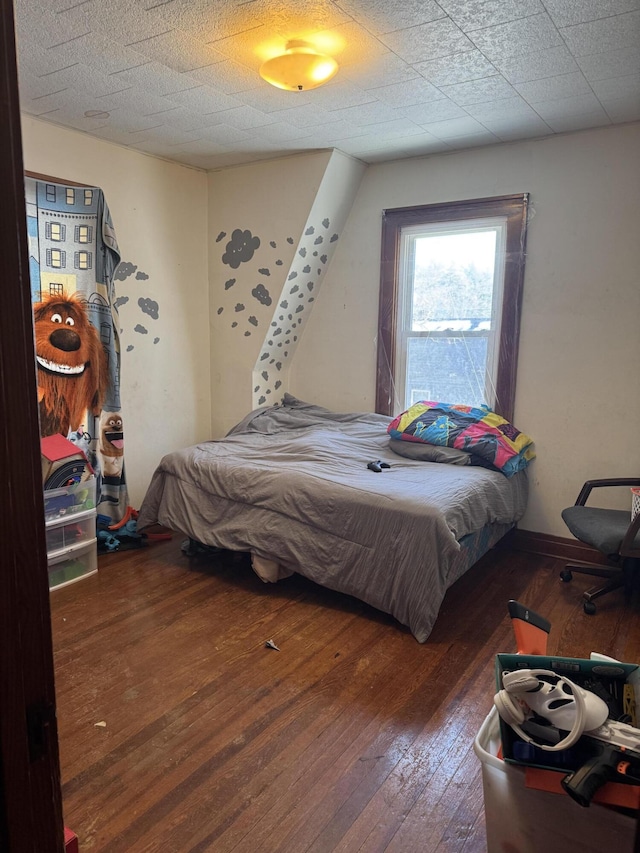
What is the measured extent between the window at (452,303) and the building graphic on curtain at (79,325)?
1.83 m

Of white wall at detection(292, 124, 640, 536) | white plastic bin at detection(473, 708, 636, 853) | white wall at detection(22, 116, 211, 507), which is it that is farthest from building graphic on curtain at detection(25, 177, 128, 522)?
white plastic bin at detection(473, 708, 636, 853)

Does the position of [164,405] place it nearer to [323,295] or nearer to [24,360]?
[323,295]

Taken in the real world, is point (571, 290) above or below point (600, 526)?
above

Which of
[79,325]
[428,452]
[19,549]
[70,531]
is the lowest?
[70,531]

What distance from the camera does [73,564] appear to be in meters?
3.18

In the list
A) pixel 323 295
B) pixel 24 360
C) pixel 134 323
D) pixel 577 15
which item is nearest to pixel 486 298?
pixel 323 295

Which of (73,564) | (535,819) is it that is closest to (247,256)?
(73,564)

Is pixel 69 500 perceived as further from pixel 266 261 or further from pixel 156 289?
pixel 266 261

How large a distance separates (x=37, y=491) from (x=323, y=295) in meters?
3.87

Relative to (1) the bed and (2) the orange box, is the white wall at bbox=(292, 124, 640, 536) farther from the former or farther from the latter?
(2) the orange box

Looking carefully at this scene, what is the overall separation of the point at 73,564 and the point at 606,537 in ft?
9.20

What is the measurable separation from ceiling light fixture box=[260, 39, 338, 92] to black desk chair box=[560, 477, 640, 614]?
95.3 inches

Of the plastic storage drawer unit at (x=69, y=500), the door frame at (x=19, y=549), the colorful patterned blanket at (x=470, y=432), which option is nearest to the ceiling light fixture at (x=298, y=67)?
the colorful patterned blanket at (x=470, y=432)

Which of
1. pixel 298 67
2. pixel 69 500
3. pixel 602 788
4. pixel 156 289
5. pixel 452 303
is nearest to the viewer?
pixel 602 788
